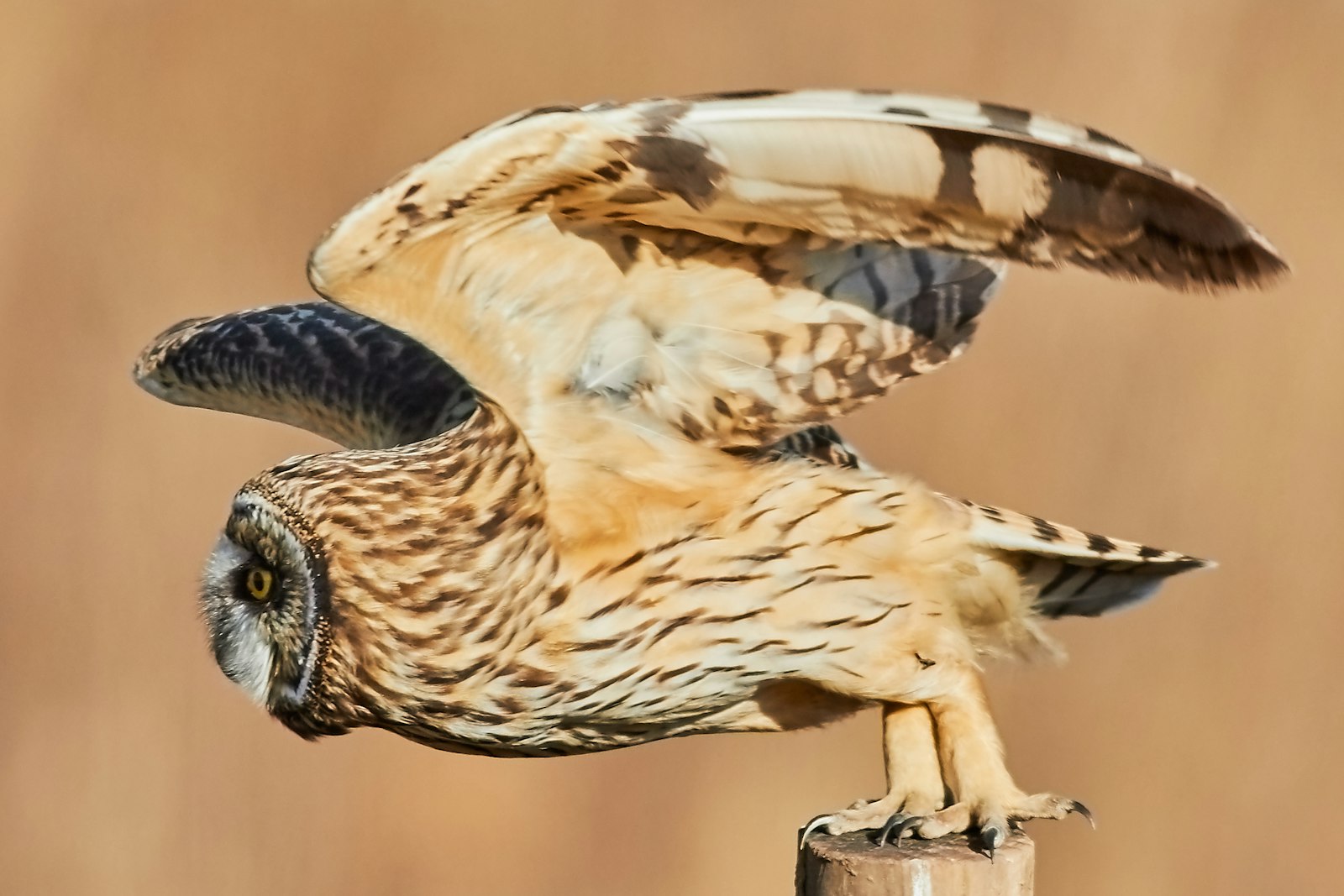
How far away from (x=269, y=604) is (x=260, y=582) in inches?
1.6

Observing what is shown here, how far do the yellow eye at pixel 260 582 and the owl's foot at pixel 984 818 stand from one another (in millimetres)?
899

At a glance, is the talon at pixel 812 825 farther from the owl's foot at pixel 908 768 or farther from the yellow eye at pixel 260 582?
the yellow eye at pixel 260 582

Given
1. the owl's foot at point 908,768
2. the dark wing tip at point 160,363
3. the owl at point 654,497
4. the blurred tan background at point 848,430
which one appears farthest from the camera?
the blurred tan background at point 848,430

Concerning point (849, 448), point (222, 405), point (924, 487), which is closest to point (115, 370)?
point (222, 405)

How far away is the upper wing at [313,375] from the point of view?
3053mm

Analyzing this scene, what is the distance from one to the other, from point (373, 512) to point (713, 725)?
0.59 meters

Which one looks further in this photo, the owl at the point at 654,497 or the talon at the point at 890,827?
the talon at the point at 890,827

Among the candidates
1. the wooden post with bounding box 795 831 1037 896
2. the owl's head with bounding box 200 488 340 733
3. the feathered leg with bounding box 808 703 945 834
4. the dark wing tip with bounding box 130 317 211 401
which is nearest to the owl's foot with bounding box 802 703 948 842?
the feathered leg with bounding box 808 703 945 834

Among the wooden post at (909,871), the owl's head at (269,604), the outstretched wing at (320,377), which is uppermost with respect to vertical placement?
the outstretched wing at (320,377)

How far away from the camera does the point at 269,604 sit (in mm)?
2477

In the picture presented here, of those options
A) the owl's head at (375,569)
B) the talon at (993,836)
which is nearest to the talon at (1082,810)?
the talon at (993,836)

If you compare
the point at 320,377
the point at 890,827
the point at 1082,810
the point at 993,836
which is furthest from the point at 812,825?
the point at 320,377

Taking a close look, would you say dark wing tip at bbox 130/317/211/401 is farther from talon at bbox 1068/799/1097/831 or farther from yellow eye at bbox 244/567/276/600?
talon at bbox 1068/799/1097/831

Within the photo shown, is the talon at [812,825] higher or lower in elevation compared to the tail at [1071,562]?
lower
